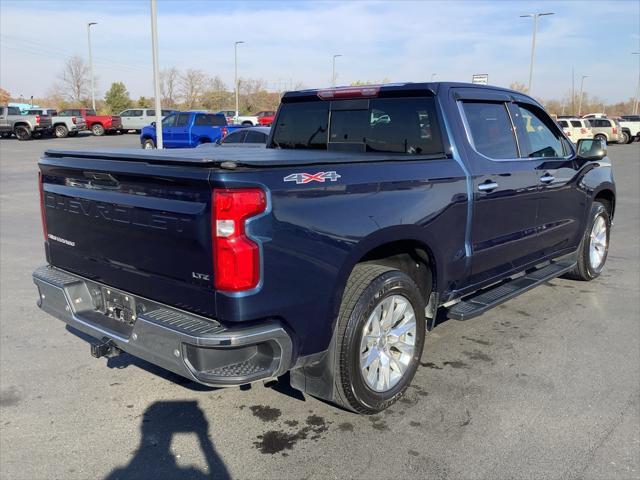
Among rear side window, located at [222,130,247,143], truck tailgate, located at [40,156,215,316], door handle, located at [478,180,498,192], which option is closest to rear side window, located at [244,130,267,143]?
rear side window, located at [222,130,247,143]

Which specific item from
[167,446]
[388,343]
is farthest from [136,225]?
[388,343]

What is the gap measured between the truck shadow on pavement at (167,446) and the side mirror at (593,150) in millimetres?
4297

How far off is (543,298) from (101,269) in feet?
14.4

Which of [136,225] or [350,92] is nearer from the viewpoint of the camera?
[136,225]

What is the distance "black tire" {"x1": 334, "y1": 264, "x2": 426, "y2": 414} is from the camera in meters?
3.18

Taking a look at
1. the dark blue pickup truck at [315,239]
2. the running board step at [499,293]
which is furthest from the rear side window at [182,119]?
the running board step at [499,293]

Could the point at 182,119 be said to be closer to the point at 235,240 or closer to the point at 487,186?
the point at 487,186

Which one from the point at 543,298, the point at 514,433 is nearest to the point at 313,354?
the point at 514,433

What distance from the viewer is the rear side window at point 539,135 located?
4942 millimetres

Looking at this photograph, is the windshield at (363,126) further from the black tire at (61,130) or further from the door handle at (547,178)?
the black tire at (61,130)

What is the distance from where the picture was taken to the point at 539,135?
16.8ft

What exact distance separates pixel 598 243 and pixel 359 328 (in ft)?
14.2

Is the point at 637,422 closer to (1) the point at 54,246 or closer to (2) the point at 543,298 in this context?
(2) the point at 543,298

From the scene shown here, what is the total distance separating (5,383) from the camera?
387 cm
